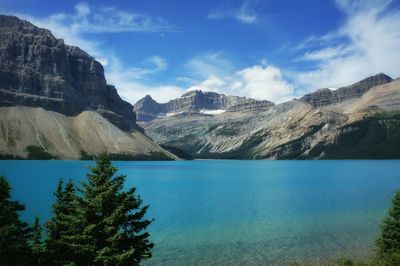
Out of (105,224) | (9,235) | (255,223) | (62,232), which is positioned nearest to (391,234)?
(105,224)

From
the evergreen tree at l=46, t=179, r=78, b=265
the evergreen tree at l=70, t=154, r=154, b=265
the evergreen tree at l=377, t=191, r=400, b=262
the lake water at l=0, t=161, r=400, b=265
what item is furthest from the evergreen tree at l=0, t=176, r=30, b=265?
the evergreen tree at l=377, t=191, r=400, b=262

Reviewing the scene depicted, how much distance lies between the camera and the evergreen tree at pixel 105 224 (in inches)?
893

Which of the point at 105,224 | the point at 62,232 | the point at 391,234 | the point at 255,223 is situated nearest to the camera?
Answer: the point at 105,224

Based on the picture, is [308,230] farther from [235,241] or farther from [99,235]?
[99,235]

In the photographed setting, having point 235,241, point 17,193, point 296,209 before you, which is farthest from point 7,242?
point 17,193

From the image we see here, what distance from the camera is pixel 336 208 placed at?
87438 mm

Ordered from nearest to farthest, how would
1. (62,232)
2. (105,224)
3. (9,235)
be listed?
(9,235) → (105,224) → (62,232)

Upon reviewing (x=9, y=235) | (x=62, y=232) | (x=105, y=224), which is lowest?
(x=62, y=232)

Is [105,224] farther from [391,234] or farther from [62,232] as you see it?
[391,234]

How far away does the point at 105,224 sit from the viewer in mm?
23438

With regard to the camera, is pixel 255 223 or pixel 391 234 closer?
pixel 391 234

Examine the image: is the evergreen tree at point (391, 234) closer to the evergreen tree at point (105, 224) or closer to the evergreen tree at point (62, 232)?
the evergreen tree at point (105, 224)

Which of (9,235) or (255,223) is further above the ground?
(9,235)

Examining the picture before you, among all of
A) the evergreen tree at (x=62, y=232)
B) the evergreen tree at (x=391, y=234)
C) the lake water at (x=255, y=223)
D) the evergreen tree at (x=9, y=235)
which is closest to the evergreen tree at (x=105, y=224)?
the evergreen tree at (x=62, y=232)
